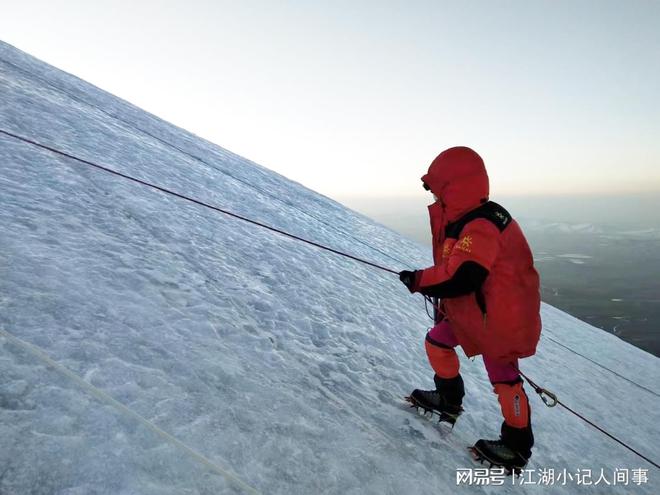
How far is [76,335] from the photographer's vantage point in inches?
73.7

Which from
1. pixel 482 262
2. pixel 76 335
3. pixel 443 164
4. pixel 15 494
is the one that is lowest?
pixel 15 494

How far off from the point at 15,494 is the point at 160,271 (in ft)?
5.68

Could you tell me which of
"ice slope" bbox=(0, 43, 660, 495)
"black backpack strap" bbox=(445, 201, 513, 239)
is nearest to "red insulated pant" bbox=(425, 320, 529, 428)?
"ice slope" bbox=(0, 43, 660, 495)

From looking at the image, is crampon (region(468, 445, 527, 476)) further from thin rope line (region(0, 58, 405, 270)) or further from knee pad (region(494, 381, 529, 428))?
thin rope line (region(0, 58, 405, 270))

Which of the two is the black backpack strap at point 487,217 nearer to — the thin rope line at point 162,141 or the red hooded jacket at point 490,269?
the red hooded jacket at point 490,269

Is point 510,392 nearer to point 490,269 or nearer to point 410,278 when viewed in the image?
point 490,269

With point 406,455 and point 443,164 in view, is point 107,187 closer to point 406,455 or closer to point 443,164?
point 443,164

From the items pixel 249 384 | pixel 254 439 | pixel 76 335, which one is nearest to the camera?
pixel 254 439

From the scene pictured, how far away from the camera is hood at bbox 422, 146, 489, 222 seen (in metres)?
2.27

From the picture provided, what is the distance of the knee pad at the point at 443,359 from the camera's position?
2627 mm

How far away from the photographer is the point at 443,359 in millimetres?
2639

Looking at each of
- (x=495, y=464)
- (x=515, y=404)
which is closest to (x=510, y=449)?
(x=495, y=464)

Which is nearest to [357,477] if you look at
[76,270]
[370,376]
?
[370,376]

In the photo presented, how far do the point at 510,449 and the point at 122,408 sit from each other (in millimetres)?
2212
